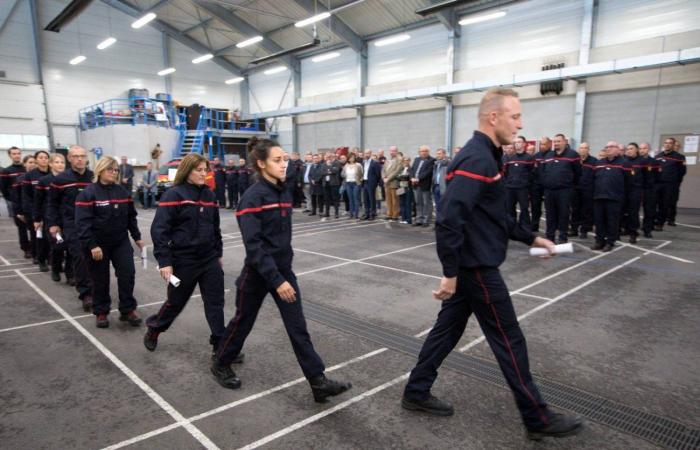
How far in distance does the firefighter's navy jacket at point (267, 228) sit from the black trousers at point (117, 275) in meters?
2.19

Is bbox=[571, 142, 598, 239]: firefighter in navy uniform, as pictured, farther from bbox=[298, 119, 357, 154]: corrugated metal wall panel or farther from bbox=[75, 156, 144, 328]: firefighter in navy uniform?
bbox=[298, 119, 357, 154]: corrugated metal wall panel

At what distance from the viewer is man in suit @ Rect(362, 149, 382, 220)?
12070 mm

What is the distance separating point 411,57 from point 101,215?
17.7m

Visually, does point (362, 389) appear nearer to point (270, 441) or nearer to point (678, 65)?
point (270, 441)

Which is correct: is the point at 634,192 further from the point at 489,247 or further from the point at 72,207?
the point at 72,207

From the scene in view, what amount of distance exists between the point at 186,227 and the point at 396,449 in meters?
2.27

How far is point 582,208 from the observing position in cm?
925

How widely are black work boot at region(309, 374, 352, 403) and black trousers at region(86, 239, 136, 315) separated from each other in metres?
2.50

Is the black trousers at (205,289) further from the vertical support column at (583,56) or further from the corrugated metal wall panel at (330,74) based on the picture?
the corrugated metal wall panel at (330,74)

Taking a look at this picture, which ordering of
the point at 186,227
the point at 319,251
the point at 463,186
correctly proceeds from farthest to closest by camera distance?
the point at 319,251
the point at 186,227
the point at 463,186

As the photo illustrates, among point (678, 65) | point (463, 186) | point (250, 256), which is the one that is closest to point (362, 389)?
point (250, 256)

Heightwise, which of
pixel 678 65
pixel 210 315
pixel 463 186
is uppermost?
pixel 678 65

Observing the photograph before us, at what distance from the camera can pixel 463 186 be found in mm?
2377

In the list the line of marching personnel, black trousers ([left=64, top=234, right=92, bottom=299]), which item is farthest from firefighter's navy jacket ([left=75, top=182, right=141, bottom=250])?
the line of marching personnel
